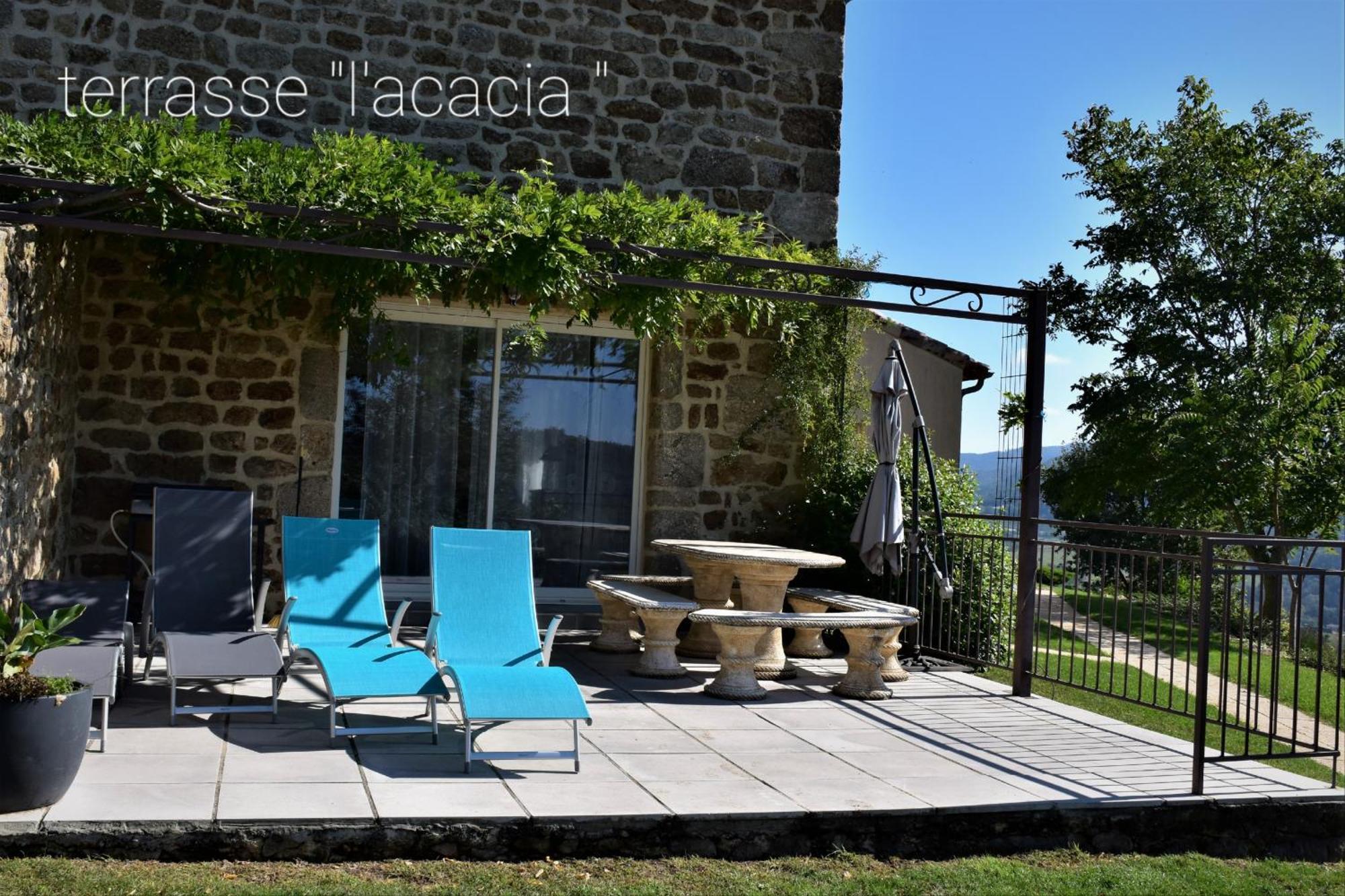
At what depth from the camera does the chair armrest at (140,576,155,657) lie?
582cm

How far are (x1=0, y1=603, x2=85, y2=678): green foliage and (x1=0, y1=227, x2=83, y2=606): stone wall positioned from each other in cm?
144

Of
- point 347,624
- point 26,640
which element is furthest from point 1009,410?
point 26,640

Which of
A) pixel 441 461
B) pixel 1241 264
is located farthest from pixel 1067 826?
pixel 1241 264

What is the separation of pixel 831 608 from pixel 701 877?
3627 mm

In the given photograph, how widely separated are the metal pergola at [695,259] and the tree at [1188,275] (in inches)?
324

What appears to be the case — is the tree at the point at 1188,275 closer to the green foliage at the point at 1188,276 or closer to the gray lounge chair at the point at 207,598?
the green foliage at the point at 1188,276

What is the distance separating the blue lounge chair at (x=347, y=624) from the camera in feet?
16.3

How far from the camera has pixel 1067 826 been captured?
4.55 metres

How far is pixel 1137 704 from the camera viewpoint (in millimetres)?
6758

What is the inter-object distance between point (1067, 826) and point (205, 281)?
609 cm

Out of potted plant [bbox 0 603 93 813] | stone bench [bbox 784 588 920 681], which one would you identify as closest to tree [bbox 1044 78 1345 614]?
stone bench [bbox 784 588 920 681]

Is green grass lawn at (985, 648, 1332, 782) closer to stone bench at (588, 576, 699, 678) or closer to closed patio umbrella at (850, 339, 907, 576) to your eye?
closed patio umbrella at (850, 339, 907, 576)

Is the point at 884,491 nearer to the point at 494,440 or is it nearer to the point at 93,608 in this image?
the point at 494,440

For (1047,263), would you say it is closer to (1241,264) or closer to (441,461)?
(1241,264)
